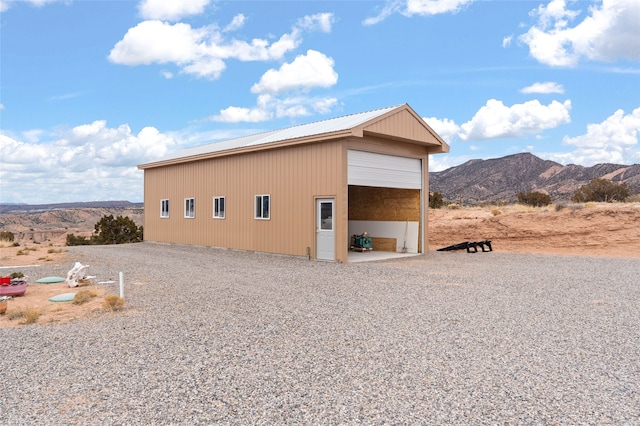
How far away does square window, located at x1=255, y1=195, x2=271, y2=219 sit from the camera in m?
17.1

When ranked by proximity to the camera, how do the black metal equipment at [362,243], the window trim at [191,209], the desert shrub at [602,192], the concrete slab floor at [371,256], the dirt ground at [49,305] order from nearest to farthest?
1. the dirt ground at [49,305]
2. the concrete slab floor at [371,256]
3. the black metal equipment at [362,243]
4. the window trim at [191,209]
5. the desert shrub at [602,192]

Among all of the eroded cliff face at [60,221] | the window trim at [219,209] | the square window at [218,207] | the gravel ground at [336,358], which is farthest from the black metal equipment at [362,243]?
the eroded cliff face at [60,221]

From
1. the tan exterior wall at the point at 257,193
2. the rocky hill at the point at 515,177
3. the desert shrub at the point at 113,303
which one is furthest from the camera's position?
the rocky hill at the point at 515,177

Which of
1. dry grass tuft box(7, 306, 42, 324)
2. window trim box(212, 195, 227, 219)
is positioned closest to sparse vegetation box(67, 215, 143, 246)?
window trim box(212, 195, 227, 219)

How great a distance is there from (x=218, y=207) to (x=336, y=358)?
1523 cm

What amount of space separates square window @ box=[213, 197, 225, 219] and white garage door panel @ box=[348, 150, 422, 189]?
21.8ft

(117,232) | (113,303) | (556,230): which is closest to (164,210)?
(117,232)

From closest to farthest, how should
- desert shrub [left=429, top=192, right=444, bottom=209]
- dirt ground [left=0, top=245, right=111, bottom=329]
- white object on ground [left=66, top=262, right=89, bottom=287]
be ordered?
dirt ground [left=0, top=245, right=111, bottom=329] → white object on ground [left=66, top=262, right=89, bottom=287] → desert shrub [left=429, top=192, right=444, bottom=209]

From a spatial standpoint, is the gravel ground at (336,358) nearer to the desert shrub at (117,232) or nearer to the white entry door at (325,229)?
the white entry door at (325,229)

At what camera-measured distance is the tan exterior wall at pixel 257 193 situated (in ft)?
49.0

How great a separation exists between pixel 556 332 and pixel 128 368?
5.29m

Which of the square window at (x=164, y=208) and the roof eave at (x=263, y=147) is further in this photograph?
the square window at (x=164, y=208)

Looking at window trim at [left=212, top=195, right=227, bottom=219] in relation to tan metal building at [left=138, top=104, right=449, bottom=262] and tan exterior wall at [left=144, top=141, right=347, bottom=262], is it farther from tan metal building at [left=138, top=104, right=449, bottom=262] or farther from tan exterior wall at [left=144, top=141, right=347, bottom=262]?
tan exterior wall at [left=144, top=141, right=347, bottom=262]

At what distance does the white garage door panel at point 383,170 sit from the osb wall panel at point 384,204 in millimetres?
800
